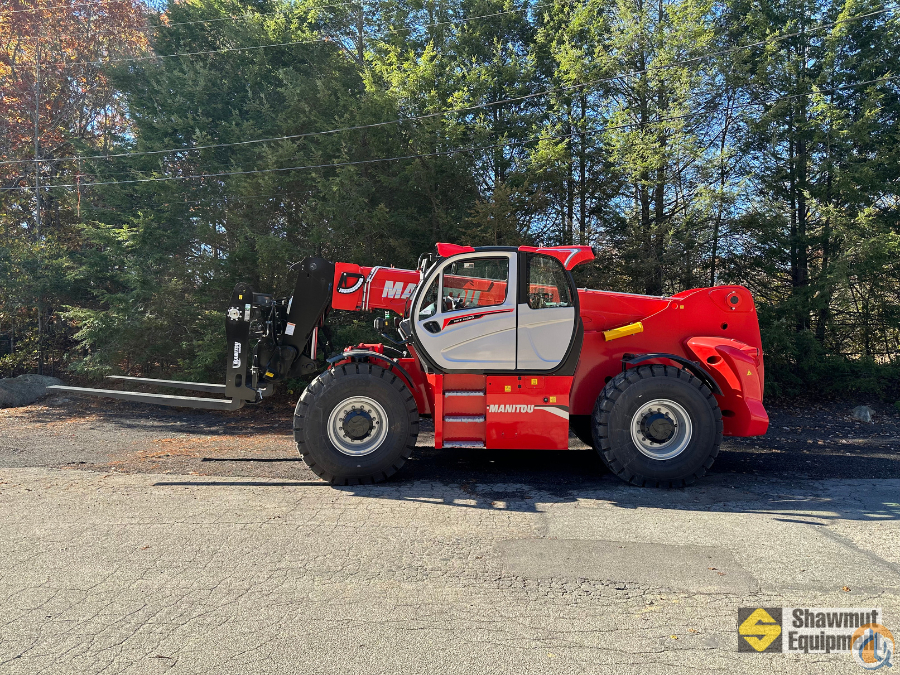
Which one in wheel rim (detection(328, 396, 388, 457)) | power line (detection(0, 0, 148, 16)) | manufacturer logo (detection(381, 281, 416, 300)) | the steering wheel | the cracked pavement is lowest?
the cracked pavement

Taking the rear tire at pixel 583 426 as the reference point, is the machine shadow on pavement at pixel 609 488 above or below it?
below

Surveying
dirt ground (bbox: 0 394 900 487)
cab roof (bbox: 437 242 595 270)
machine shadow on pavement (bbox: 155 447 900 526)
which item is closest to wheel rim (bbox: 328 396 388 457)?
machine shadow on pavement (bbox: 155 447 900 526)

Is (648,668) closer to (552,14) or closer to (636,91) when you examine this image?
(636,91)

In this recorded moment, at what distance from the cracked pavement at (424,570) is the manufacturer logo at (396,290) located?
2224mm

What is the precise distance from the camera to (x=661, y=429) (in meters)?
6.15

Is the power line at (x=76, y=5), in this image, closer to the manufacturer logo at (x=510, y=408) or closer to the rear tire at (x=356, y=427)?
the rear tire at (x=356, y=427)

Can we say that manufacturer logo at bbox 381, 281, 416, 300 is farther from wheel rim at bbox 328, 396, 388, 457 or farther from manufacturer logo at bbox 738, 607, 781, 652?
manufacturer logo at bbox 738, 607, 781, 652

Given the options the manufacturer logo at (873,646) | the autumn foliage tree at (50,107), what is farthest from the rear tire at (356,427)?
the autumn foliage tree at (50,107)

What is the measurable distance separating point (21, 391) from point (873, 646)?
1519 cm

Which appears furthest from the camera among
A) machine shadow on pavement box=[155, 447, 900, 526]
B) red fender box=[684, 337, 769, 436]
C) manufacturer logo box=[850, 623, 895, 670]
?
red fender box=[684, 337, 769, 436]

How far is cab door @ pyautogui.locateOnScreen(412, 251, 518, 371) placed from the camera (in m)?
6.26

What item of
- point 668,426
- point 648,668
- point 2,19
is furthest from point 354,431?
point 2,19

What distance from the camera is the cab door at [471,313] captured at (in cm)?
626

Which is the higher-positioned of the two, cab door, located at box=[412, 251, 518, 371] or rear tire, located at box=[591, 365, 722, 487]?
cab door, located at box=[412, 251, 518, 371]
